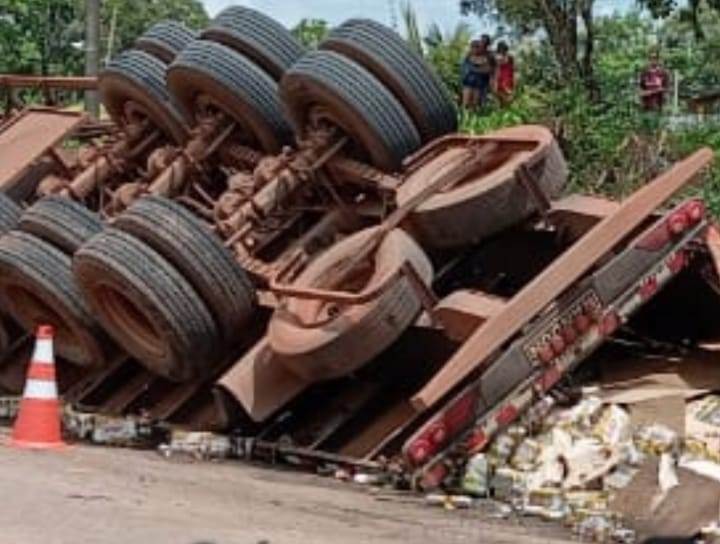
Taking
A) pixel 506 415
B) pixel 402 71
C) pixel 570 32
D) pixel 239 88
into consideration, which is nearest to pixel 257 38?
pixel 239 88

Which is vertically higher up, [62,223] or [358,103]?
[358,103]

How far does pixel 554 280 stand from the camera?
803cm

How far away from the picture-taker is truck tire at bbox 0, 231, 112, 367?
9.33 meters

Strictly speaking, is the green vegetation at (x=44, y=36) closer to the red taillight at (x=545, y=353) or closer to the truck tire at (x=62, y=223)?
the truck tire at (x=62, y=223)

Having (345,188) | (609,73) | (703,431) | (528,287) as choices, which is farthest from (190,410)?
(609,73)

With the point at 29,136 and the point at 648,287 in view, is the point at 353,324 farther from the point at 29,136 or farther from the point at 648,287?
the point at 29,136

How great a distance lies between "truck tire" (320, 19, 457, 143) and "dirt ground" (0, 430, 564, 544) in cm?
238

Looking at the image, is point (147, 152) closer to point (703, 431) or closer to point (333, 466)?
point (333, 466)

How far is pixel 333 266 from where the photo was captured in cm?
865

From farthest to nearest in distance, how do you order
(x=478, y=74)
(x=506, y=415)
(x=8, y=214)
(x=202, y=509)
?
(x=478, y=74), (x=8, y=214), (x=506, y=415), (x=202, y=509)

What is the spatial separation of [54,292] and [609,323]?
3152 millimetres

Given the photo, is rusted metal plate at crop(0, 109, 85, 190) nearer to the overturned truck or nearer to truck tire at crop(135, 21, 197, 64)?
truck tire at crop(135, 21, 197, 64)

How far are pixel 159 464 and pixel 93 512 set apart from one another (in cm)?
156

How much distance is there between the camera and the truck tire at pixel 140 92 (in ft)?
35.4
